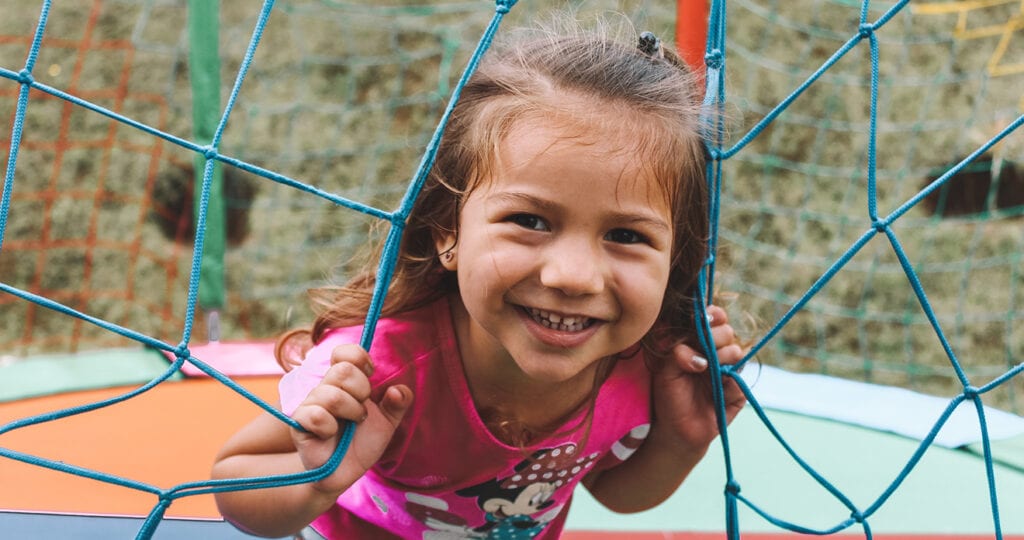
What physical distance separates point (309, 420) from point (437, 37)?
7.84 feet

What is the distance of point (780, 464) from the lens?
137 centimetres

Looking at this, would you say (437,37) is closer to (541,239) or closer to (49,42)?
(49,42)

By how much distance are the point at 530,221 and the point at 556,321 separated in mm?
76

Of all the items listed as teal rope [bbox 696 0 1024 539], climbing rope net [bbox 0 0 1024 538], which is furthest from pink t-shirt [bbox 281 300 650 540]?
climbing rope net [bbox 0 0 1024 538]

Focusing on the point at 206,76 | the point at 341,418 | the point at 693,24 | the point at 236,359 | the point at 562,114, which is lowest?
the point at 341,418

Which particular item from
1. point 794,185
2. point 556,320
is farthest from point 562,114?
point 794,185

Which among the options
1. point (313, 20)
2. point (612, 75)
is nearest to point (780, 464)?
point (612, 75)

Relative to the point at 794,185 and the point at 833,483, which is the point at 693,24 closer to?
the point at 833,483

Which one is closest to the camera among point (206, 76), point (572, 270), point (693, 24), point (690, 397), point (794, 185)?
point (572, 270)

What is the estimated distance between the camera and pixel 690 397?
94cm

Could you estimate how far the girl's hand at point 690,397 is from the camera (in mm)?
912

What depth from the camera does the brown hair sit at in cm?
77

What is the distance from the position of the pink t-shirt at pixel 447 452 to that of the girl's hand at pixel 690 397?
0.02m

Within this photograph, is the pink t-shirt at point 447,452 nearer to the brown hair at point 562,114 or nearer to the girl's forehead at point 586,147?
the brown hair at point 562,114
